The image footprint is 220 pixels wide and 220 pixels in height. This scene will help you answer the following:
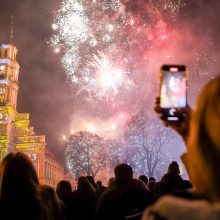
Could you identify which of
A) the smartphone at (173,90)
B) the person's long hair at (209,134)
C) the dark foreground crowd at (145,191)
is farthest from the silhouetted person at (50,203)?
the person's long hair at (209,134)

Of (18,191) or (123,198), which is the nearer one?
(18,191)

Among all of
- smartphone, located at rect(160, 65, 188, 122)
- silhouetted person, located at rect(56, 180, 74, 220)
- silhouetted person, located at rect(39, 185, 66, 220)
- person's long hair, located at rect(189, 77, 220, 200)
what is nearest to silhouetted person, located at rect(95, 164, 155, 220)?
silhouetted person, located at rect(39, 185, 66, 220)

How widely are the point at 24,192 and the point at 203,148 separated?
91.4 inches

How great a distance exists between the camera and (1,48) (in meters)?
69.9

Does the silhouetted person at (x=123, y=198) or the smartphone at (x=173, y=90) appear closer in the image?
the smartphone at (x=173, y=90)

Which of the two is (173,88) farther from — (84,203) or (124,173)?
(84,203)

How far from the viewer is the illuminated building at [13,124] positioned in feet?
212

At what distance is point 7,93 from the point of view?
6669 centimetres

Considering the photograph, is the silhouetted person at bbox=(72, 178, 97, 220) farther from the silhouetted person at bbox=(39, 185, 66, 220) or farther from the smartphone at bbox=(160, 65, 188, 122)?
the smartphone at bbox=(160, 65, 188, 122)

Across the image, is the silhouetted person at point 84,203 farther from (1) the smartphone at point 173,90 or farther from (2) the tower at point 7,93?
(2) the tower at point 7,93

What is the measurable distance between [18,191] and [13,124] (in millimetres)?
65943

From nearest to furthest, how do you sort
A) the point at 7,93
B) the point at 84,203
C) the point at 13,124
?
the point at 84,203
the point at 7,93
the point at 13,124

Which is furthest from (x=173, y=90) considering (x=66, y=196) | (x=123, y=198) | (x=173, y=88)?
(x=66, y=196)

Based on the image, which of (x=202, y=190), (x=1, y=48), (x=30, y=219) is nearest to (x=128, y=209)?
(x=30, y=219)
